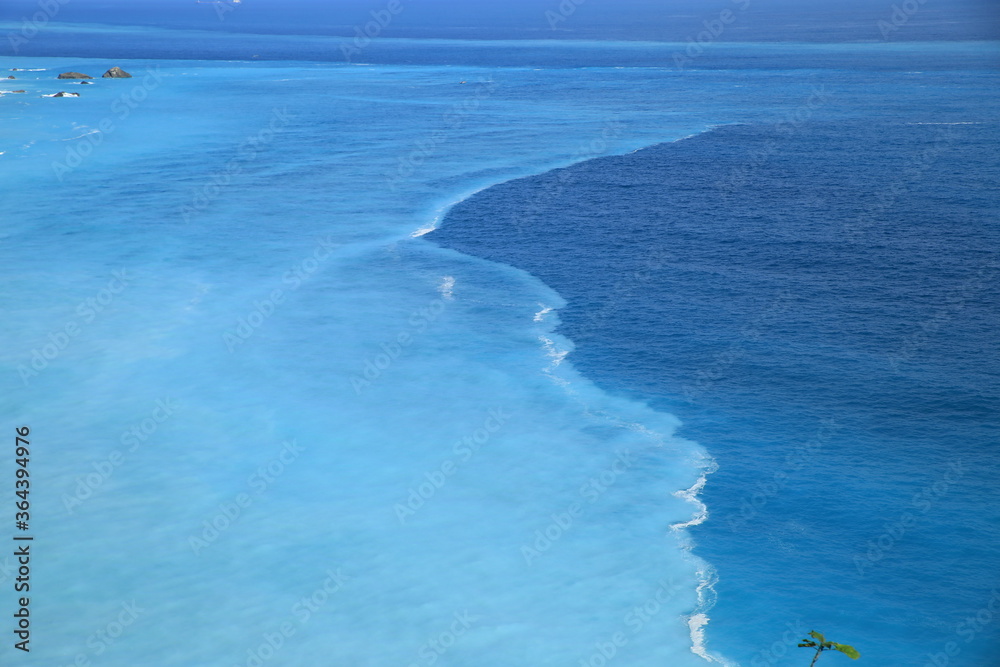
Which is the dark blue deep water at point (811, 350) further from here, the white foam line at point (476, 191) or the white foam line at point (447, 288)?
the white foam line at point (447, 288)

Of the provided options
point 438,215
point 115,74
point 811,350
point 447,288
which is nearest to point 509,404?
point 447,288

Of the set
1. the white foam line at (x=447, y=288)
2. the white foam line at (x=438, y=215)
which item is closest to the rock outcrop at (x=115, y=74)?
the white foam line at (x=438, y=215)

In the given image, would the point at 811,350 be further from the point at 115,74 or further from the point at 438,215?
the point at 115,74

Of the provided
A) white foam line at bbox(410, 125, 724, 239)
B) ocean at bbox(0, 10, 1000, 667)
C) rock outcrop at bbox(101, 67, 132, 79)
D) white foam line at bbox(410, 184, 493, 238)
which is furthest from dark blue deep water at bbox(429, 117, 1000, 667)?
rock outcrop at bbox(101, 67, 132, 79)

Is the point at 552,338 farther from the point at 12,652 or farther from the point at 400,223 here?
the point at 12,652

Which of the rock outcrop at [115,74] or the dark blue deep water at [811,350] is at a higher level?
the dark blue deep water at [811,350]

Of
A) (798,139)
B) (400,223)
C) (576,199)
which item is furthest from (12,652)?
(798,139)

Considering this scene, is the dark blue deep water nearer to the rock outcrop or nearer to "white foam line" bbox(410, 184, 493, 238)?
"white foam line" bbox(410, 184, 493, 238)
